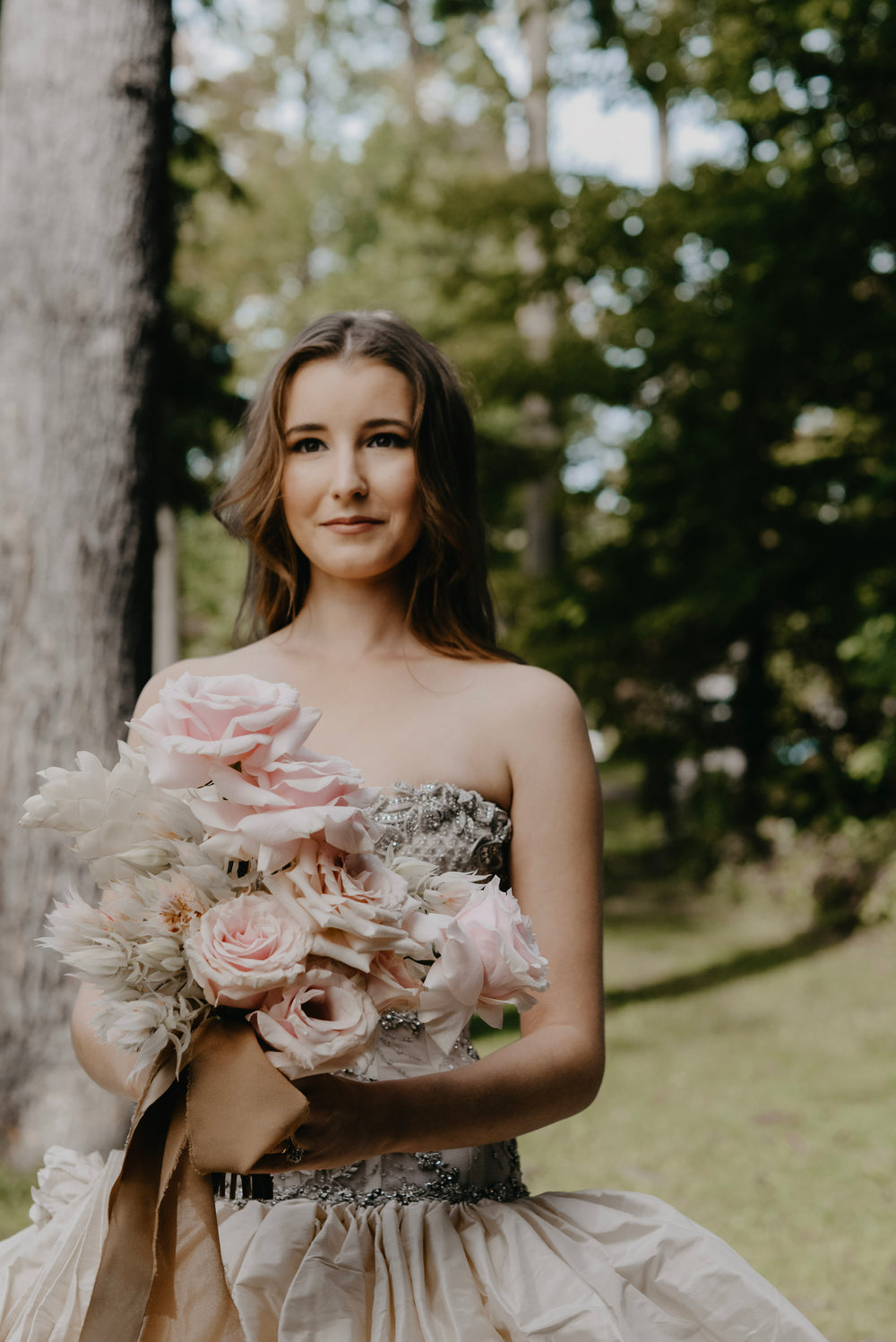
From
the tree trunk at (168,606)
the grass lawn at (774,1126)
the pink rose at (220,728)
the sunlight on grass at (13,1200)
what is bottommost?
the grass lawn at (774,1126)

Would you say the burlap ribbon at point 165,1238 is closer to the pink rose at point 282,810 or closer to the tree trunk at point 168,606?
the pink rose at point 282,810

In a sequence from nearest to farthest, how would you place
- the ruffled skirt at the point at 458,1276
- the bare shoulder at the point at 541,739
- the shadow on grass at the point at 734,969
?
the ruffled skirt at the point at 458,1276 < the bare shoulder at the point at 541,739 < the shadow on grass at the point at 734,969

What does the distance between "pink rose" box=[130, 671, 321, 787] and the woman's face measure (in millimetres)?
878

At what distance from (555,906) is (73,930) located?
2.92 feet

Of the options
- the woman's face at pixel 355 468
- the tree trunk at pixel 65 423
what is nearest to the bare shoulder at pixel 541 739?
the woman's face at pixel 355 468

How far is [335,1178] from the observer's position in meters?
2.03

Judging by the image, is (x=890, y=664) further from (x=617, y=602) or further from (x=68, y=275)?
(x=68, y=275)

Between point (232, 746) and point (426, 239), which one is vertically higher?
point (426, 239)

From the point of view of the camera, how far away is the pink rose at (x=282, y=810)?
1.34 meters

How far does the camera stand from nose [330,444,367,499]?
2.21m

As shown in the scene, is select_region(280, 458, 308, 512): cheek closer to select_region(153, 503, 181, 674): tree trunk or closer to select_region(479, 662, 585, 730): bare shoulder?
select_region(479, 662, 585, 730): bare shoulder

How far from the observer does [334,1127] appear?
1.46 metres

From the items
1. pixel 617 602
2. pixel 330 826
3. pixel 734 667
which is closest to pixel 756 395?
pixel 617 602

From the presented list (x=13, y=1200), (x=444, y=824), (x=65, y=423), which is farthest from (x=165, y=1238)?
(x=65, y=423)
